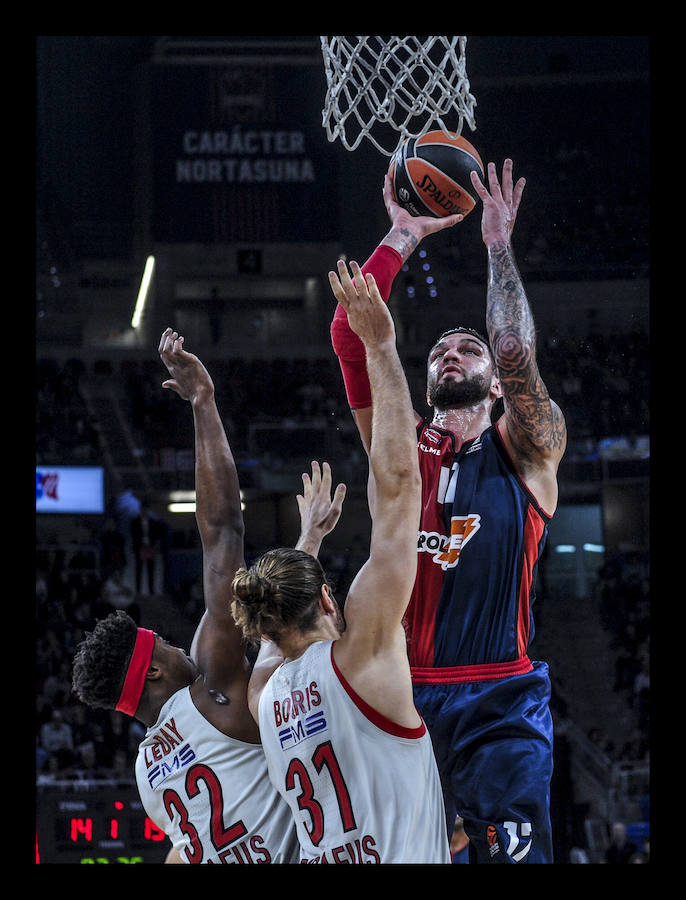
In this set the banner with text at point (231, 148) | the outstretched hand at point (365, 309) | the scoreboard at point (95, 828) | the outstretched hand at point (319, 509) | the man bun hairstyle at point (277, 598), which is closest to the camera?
the man bun hairstyle at point (277, 598)

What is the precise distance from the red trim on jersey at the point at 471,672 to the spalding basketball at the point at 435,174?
1832mm

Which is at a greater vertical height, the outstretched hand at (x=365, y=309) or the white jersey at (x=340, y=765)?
the outstretched hand at (x=365, y=309)

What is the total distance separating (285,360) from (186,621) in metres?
3.89

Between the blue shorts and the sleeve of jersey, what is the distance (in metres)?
1.17

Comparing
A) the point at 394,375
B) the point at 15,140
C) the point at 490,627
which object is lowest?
the point at 490,627

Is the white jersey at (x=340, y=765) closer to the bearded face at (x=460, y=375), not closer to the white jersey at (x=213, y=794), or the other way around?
the white jersey at (x=213, y=794)

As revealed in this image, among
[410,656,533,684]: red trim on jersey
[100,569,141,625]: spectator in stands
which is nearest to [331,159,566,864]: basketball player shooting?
[410,656,533,684]: red trim on jersey

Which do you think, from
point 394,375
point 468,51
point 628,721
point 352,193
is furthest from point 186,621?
point 394,375

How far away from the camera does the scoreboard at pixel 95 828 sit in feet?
27.6

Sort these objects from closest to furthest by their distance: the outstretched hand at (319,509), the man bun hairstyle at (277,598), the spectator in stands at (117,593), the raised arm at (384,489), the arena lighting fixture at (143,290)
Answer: the raised arm at (384,489) → the man bun hairstyle at (277,598) → the outstretched hand at (319,509) → the spectator in stands at (117,593) → the arena lighting fixture at (143,290)

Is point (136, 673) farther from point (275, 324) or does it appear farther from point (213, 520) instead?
point (275, 324)

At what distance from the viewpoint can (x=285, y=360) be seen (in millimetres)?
13594

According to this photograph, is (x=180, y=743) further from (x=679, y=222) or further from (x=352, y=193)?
(x=352, y=193)

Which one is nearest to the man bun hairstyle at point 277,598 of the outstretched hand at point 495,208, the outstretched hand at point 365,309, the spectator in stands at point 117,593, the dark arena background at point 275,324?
the outstretched hand at point 365,309
